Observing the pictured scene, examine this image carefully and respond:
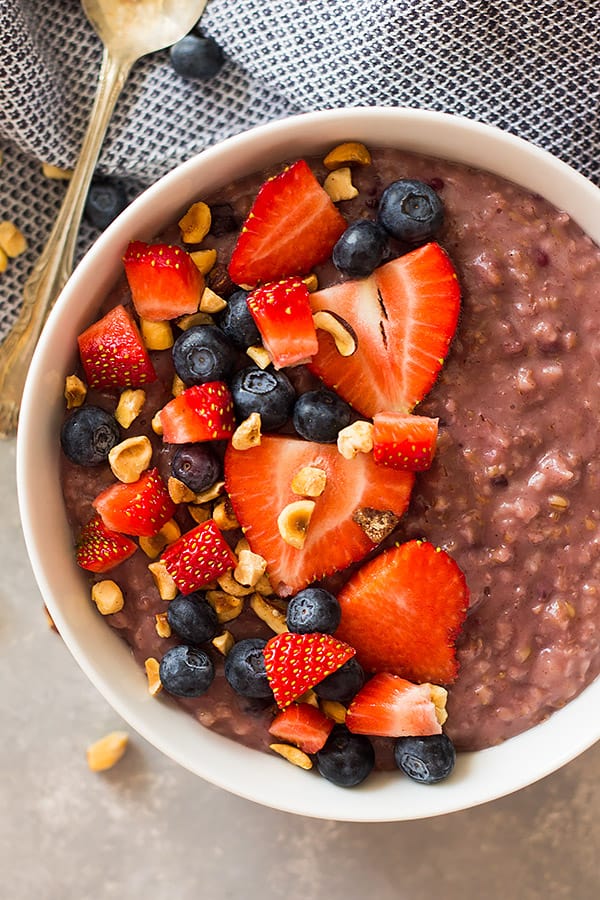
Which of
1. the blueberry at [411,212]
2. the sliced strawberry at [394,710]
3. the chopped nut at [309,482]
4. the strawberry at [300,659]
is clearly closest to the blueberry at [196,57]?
the blueberry at [411,212]

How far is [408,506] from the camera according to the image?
72.8 inches

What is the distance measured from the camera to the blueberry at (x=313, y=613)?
1778 millimetres

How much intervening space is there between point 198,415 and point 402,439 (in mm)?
358

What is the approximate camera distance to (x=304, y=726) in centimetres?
187

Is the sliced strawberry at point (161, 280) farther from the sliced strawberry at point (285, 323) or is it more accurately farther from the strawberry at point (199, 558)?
the strawberry at point (199, 558)

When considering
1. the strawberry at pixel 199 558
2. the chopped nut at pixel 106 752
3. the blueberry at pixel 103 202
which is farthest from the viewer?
the chopped nut at pixel 106 752

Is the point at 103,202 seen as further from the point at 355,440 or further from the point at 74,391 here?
the point at 355,440

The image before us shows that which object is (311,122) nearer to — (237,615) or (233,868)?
(237,615)

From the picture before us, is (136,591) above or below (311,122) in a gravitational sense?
below

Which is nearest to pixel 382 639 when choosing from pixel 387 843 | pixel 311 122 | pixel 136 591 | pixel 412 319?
pixel 136 591

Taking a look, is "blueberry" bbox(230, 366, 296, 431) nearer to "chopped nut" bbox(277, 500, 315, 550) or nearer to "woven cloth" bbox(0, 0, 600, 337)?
"chopped nut" bbox(277, 500, 315, 550)

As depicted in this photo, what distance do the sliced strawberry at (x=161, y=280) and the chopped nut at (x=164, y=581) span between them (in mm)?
452

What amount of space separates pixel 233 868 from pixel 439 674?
83 cm

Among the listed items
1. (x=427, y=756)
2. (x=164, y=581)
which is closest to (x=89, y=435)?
(x=164, y=581)
